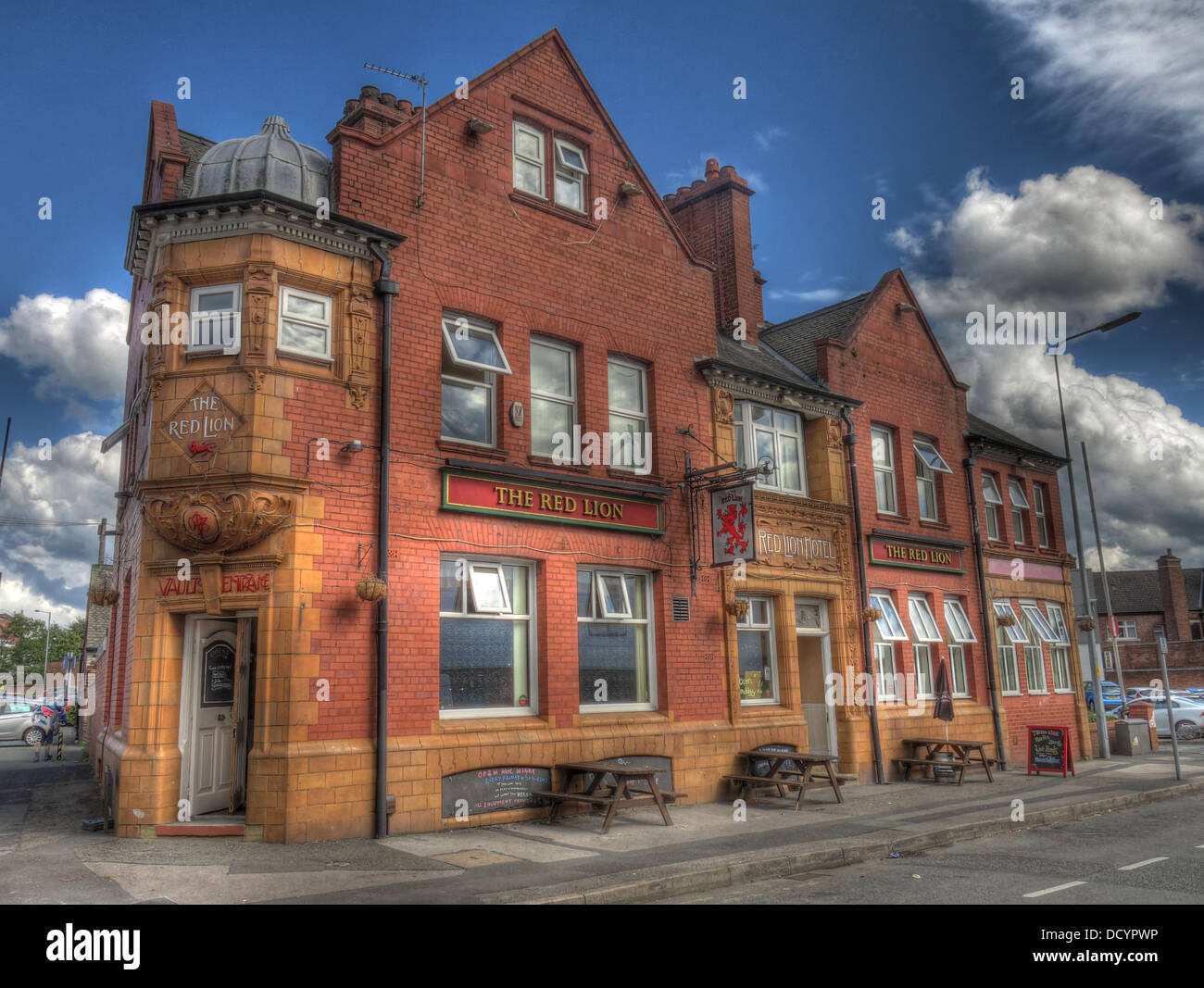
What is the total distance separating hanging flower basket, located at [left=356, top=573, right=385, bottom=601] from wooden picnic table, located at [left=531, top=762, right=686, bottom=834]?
3.36 m

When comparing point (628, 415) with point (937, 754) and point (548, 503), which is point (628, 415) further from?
point (937, 754)

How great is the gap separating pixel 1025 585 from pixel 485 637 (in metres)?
16.4

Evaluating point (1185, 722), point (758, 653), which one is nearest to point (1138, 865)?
point (758, 653)

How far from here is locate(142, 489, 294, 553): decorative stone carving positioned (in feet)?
35.1

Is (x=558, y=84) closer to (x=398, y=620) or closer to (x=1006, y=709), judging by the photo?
(x=398, y=620)

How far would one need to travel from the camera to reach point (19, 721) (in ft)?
114

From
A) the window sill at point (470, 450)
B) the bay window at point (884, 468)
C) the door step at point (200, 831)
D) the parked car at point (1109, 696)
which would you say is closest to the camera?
the door step at point (200, 831)

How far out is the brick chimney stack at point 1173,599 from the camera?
5975 cm

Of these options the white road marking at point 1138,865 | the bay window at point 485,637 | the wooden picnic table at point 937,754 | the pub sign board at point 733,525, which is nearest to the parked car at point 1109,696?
the wooden picnic table at point 937,754

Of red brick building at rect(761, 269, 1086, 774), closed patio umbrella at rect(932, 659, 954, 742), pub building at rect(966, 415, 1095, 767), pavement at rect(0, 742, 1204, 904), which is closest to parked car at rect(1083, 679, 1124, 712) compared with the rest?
pub building at rect(966, 415, 1095, 767)

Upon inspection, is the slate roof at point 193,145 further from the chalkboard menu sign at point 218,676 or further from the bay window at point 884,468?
the bay window at point 884,468

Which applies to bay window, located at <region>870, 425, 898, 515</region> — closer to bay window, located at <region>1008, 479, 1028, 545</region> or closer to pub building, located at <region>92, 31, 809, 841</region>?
bay window, located at <region>1008, 479, 1028, 545</region>

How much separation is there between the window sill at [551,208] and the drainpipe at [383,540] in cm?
276
